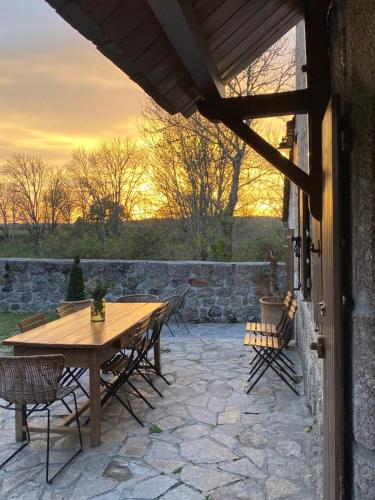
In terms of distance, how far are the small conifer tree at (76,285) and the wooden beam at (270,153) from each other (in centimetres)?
637

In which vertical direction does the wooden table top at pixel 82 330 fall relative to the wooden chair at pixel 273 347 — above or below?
above

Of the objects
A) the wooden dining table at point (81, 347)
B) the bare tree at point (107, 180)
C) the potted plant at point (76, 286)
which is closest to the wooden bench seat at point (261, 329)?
the wooden dining table at point (81, 347)

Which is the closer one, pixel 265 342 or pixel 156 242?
pixel 265 342

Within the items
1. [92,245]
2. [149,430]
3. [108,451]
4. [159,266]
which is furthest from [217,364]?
[92,245]

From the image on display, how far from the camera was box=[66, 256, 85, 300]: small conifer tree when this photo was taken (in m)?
7.95

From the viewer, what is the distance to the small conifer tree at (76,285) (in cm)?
795

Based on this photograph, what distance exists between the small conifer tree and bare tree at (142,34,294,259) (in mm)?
3606

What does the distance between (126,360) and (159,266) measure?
14.1 feet

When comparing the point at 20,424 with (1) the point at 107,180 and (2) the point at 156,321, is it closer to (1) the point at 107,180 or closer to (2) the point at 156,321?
(2) the point at 156,321

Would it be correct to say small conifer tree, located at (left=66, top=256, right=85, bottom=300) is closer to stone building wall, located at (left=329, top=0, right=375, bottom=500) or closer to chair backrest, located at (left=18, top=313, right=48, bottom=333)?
chair backrest, located at (left=18, top=313, right=48, bottom=333)

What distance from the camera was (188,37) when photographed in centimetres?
153

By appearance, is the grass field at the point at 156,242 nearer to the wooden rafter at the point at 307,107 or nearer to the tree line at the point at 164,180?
the tree line at the point at 164,180

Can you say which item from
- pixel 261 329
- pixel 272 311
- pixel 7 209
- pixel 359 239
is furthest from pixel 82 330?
pixel 7 209

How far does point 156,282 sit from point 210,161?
12.9ft
